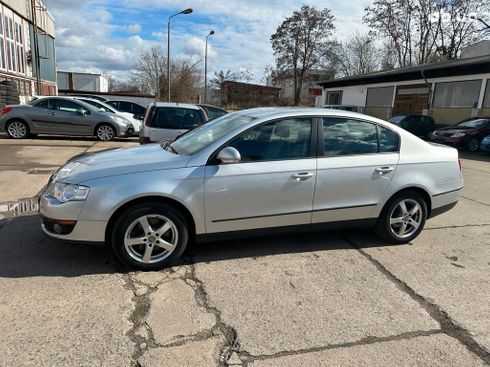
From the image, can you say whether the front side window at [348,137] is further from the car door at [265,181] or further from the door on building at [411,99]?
the door on building at [411,99]

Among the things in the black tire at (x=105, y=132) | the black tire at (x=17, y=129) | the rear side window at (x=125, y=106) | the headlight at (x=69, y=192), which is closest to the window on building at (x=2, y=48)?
the rear side window at (x=125, y=106)

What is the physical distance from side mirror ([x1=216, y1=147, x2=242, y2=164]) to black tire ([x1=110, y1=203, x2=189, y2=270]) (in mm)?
663

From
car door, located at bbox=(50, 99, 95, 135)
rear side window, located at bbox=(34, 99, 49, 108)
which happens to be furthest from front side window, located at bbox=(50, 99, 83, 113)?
rear side window, located at bbox=(34, 99, 49, 108)

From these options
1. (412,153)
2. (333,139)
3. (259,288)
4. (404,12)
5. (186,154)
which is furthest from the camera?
(404,12)

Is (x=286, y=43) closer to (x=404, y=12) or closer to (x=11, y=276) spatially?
(x=404, y=12)

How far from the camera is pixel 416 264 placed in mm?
4062

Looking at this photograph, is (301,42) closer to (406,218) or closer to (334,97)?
(334,97)

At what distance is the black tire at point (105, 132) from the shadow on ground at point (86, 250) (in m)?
9.20

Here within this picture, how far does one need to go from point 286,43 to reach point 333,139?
45.2 m

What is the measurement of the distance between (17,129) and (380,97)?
81.7 ft

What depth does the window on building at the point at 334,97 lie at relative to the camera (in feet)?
117

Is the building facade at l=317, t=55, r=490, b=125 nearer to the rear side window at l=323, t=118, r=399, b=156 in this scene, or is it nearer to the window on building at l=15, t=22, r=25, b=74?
the rear side window at l=323, t=118, r=399, b=156

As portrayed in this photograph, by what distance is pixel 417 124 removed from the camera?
20.6m

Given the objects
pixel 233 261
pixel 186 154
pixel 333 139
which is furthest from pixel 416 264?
pixel 186 154
